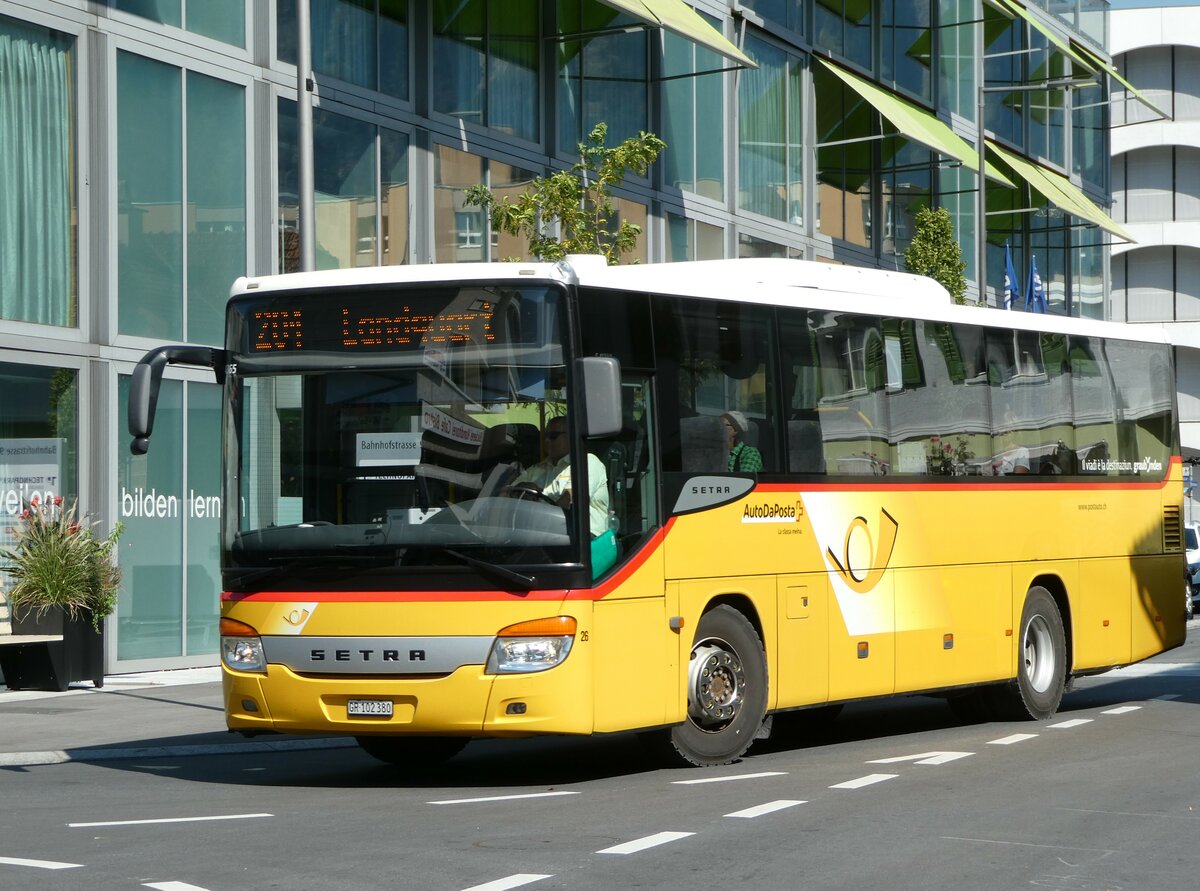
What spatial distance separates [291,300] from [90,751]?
430 centimetres

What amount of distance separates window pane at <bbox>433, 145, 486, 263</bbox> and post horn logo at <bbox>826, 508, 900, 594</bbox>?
13.0 meters

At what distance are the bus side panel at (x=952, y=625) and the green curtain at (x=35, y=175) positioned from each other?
34.5ft

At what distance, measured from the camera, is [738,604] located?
12.5 meters

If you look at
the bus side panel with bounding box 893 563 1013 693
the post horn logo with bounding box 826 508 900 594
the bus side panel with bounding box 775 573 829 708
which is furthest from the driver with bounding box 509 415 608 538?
the bus side panel with bounding box 893 563 1013 693

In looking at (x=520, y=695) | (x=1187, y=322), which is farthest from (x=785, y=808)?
(x=1187, y=322)

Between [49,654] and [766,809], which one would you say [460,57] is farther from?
[766,809]

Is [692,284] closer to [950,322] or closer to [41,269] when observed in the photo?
[950,322]

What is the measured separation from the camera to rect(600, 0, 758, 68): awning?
26.0 meters

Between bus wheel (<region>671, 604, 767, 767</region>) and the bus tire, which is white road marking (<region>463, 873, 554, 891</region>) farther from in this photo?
the bus tire

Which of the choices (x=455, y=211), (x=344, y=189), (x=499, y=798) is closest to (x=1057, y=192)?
(x=455, y=211)

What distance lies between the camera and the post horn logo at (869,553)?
1344cm

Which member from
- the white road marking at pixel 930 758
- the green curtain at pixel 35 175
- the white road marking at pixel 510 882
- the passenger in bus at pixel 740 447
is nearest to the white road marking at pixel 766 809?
the white road marking at pixel 510 882

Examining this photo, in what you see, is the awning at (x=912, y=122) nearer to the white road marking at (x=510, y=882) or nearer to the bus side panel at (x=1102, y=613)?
the bus side panel at (x=1102, y=613)

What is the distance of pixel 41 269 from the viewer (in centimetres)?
2062
